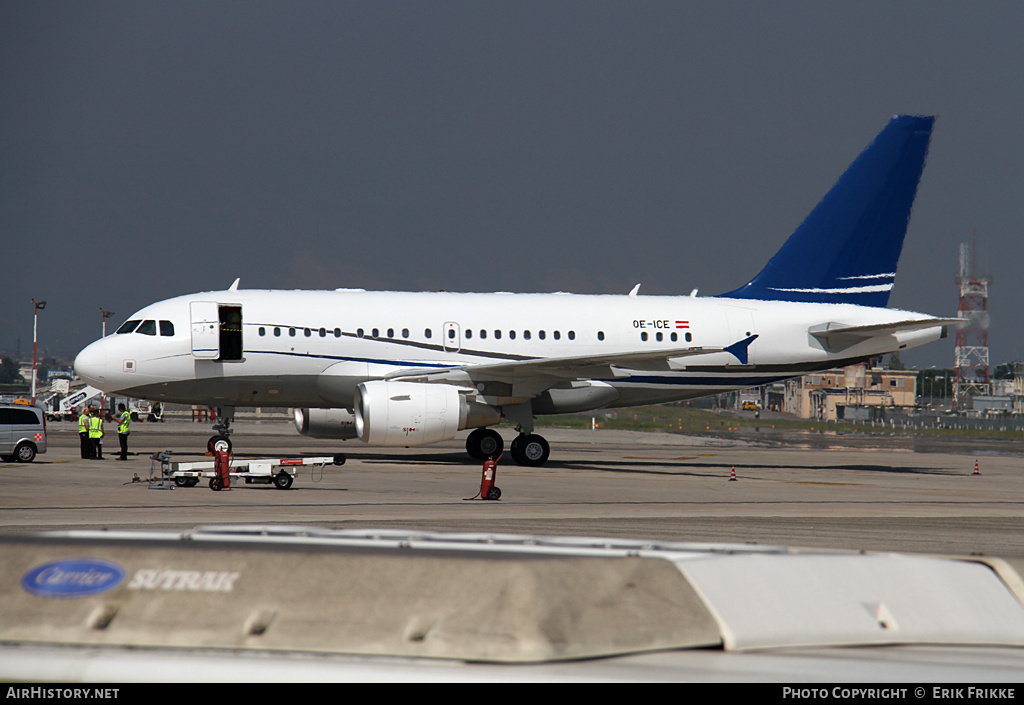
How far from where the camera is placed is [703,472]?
28.8m

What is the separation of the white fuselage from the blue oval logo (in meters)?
22.5

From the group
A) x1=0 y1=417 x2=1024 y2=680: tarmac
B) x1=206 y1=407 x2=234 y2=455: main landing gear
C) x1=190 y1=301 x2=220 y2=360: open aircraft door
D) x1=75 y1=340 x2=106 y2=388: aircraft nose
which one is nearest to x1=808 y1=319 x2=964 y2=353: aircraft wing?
x1=206 y1=407 x2=234 y2=455: main landing gear

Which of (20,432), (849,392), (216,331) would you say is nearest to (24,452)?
(20,432)

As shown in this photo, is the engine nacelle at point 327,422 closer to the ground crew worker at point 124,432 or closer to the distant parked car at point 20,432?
the ground crew worker at point 124,432

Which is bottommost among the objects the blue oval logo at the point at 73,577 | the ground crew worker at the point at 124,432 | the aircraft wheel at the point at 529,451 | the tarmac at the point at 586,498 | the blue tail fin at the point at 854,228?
the tarmac at the point at 586,498

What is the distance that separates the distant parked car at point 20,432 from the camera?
27.6 m

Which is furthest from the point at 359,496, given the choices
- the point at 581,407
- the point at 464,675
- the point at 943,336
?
the point at 943,336

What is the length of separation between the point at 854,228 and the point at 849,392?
323 ft

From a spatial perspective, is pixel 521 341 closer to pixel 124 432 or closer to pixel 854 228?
pixel 854 228

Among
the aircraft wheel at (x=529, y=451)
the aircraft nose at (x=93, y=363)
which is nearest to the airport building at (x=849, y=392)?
the aircraft wheel at (x=529, y=451)

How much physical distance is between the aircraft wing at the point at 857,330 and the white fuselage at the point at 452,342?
0.22 meters

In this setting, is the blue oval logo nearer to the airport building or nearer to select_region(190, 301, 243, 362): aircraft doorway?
select_region(190, 301, 243, 362): aircraft doorway

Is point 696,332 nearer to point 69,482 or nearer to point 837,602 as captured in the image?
point 69,482
